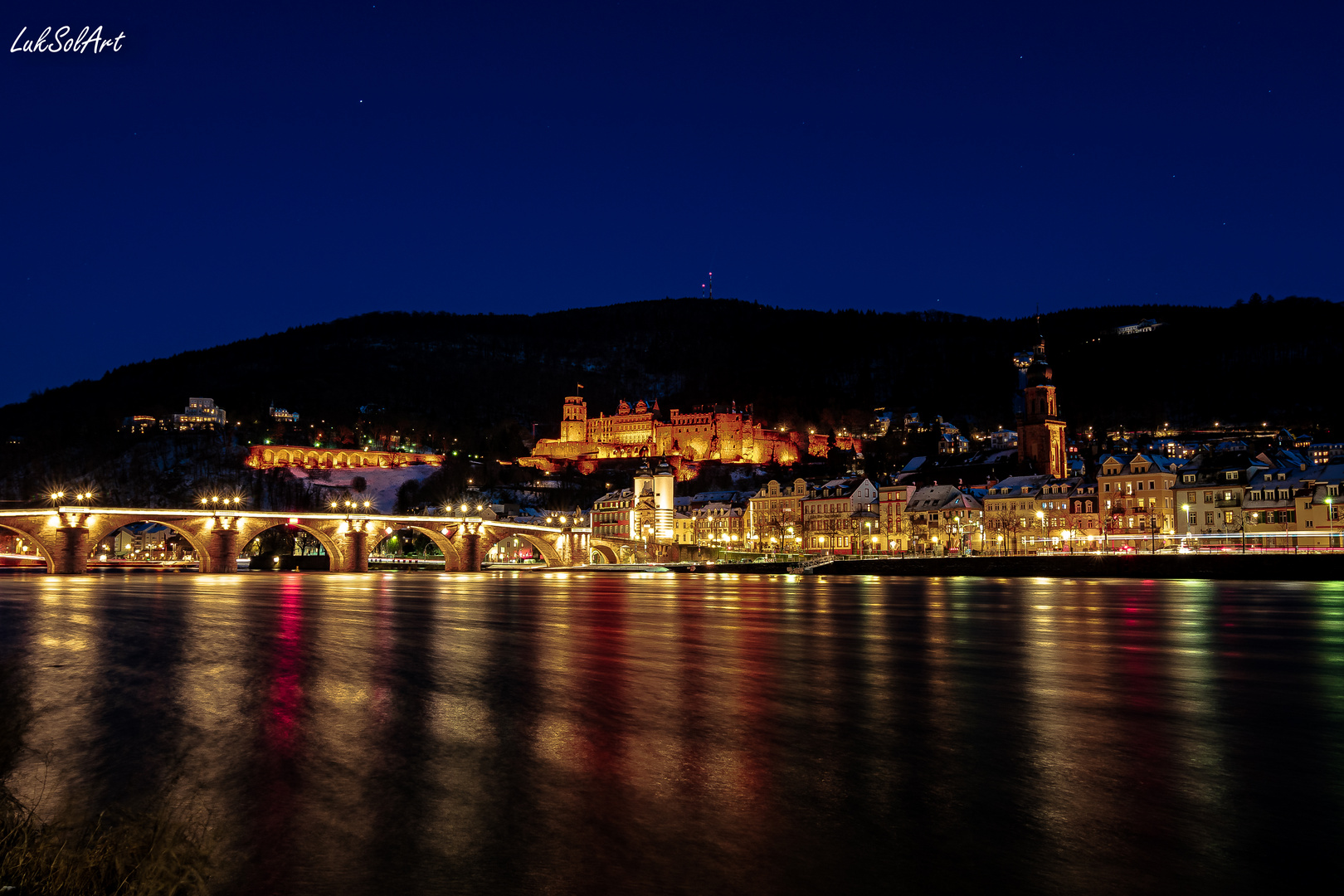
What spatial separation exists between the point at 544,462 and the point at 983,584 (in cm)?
12274

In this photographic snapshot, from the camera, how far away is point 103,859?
20.0 feet

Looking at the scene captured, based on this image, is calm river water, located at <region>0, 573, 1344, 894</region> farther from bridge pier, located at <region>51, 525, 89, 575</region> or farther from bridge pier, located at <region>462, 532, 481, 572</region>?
bridge pier, located at <region>462, 532, 481, 572</region>

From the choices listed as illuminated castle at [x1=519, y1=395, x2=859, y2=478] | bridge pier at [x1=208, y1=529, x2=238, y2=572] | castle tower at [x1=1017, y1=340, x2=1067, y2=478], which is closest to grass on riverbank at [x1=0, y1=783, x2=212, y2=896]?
bridge pier at [x1=208, y1=529, x2=238, y2=572]

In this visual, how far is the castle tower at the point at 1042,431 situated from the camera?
112m

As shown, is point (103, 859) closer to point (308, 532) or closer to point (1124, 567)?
point (1124, 567)

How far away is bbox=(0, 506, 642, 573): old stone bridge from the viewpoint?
66750 millimetres

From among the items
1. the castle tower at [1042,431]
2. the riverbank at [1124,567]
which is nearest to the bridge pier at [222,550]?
the riverbank at [1124,567]

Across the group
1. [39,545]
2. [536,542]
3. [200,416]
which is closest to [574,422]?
[200,416]

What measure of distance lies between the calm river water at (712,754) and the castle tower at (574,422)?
499 ft

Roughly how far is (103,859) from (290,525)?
78.6 meters

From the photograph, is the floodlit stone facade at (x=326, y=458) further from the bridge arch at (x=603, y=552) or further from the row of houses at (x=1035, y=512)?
the bridge arch at (x=603, y=552)

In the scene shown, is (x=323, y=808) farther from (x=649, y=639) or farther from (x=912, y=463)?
(x=912, y=463)

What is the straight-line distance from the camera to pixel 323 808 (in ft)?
28.8

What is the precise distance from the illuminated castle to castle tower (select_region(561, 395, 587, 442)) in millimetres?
147
